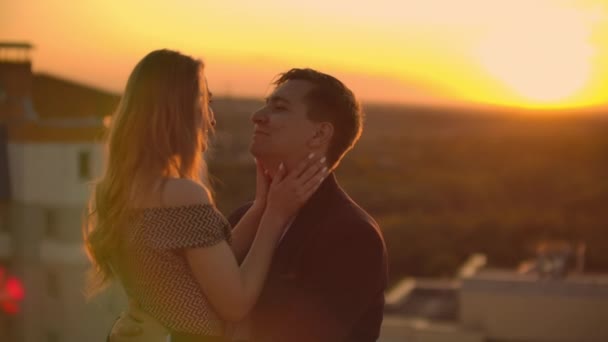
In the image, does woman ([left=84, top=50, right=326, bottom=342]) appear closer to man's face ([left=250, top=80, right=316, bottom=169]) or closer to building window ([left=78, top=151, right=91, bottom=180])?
man's face ([left=250, top=80, right=316, bottom=169])

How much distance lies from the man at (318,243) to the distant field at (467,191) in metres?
7.19

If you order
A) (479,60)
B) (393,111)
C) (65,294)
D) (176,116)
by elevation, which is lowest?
(393,111)

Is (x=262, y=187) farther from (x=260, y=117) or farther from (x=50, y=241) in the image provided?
(x=50, y=241)

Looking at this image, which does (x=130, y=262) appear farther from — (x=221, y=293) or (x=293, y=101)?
(x=293, y=101)

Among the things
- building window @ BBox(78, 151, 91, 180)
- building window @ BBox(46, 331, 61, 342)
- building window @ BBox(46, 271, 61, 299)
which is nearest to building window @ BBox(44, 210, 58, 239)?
building window @ BBox(46, 271, 61, 299)

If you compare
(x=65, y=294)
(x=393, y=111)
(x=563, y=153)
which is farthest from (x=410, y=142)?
(x=65, y=294)

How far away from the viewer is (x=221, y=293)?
186 cm

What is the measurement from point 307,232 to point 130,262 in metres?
0.41

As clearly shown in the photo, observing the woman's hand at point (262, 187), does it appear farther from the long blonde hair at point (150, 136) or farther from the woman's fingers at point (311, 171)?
the long blonde hair at point (150, 136)

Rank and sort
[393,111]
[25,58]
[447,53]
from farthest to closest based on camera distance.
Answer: [393,111] < [447,53] < [25,58]

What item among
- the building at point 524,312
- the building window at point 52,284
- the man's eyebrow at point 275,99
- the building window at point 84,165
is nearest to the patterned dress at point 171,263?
the man's eyebrow at point 275,99

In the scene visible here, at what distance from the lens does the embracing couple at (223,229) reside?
6.07ft

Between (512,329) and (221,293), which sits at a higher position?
(221,293)

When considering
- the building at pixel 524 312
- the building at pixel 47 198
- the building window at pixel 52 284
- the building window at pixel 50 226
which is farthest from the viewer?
the building window at pixel 52 284
